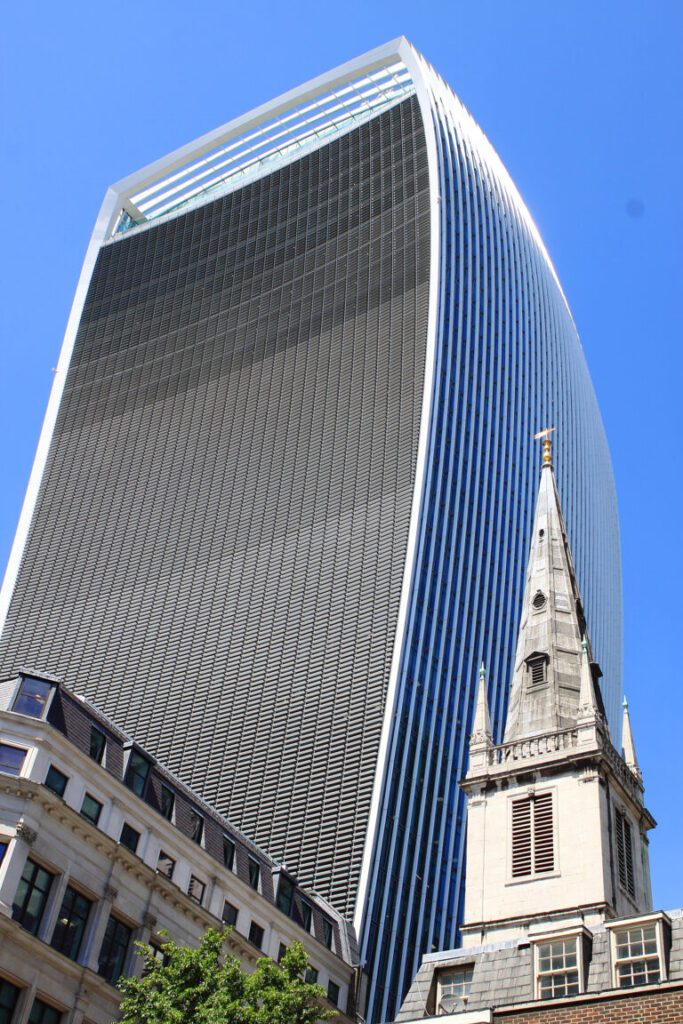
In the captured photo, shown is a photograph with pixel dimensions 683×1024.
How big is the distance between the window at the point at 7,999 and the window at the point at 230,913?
13.5 metres

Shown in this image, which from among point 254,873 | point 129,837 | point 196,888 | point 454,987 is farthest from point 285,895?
point 454,987

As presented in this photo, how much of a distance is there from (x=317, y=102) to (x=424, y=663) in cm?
7698

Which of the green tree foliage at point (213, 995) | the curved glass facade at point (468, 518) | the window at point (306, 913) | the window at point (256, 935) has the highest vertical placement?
the curved glass facade at point (468, 518)

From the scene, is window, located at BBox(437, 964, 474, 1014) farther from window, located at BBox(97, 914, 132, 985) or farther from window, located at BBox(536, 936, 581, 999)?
window, located at BBox(97, 914, 132, 985)

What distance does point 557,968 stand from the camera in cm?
3734

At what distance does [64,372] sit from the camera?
146 meters

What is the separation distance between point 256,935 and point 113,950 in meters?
11.3

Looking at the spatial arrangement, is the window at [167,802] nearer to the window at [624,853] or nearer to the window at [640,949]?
the window at [624,853]

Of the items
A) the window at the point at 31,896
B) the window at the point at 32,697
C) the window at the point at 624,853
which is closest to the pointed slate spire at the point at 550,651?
the window at the point at 624,853

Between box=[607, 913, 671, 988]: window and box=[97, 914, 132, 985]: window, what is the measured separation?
19370 millimetres

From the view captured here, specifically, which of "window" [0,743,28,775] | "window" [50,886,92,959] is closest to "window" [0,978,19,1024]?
"window" [50,886,92,959]

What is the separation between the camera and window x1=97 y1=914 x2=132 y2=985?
4609cm

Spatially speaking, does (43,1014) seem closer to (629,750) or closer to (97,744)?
(97,744)

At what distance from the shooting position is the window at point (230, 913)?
2139 inches
